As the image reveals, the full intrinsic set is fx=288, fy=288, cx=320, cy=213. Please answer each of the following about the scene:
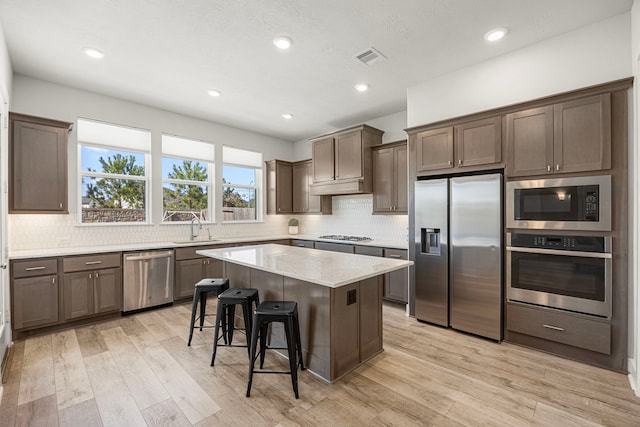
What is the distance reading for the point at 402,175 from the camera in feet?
14.7

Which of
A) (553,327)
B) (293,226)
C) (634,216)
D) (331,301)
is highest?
(634,216)

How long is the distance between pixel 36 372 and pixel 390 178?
4566 mm

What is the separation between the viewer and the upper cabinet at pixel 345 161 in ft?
15.5

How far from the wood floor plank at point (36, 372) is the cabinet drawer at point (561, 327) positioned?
13.4 feet

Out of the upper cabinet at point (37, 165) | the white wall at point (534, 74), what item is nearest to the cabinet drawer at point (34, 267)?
the upper cabinet at point (37, 165)

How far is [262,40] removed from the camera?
2.80 metres

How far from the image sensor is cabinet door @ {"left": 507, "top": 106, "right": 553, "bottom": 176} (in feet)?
8.96

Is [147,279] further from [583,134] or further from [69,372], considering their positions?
[583,134]

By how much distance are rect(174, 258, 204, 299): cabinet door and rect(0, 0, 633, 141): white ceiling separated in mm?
2463

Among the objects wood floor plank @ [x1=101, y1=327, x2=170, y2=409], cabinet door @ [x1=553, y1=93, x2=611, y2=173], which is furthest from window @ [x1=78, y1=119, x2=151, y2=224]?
cabinet door @ [x1=553, y1=93, x2=611, y2=173]

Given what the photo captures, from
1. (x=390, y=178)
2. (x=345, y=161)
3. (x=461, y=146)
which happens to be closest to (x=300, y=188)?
(x=345, y=161)

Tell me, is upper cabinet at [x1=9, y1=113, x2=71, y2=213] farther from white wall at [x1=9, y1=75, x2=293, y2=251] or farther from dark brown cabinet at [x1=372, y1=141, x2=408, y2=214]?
dark brown cabinet at [x1=372, y1=141, x2=408, y2=214]

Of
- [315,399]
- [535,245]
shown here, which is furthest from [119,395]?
[535,245]

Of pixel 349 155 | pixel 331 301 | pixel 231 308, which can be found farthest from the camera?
pixel 349 155
